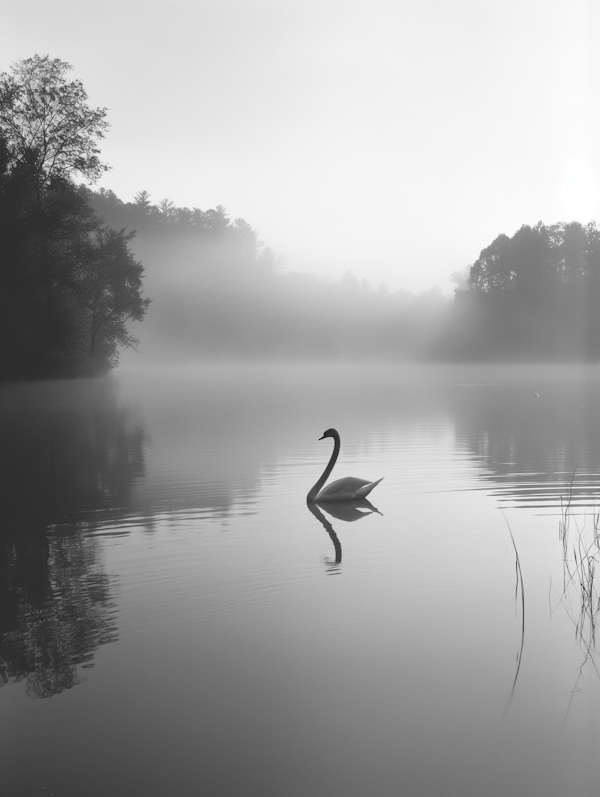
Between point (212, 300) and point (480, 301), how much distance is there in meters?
51.5

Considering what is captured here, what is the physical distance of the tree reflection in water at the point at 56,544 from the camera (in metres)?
5.38

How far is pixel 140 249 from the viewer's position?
130 metres

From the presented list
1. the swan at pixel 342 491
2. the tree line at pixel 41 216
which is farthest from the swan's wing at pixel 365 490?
the tree line at pixel 41 216

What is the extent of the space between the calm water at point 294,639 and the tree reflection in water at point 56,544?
29mm

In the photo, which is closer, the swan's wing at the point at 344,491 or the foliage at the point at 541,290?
the swan's wing at the point at 344,491

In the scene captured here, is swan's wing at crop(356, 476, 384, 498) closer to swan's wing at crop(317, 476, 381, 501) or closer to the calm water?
swan's wing at crop(317, 476, 381, 501)

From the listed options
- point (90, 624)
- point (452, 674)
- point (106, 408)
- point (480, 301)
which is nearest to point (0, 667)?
point (90, 624)

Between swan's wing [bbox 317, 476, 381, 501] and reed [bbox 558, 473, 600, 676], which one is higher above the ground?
swan's wing [bbox 317, 476, 381, 501]

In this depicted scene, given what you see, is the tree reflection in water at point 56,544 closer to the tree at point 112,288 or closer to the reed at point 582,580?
the reed at point 582,580

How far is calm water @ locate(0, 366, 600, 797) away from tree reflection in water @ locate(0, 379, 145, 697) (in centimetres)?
3

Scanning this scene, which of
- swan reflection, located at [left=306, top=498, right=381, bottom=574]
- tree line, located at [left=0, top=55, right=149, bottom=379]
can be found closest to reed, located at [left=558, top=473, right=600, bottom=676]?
swan reflection, located at [left=306, top=498, right=381, bottom=574]

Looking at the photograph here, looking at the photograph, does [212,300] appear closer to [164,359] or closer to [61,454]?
[164,359]

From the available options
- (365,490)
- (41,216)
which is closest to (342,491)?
(365,490)

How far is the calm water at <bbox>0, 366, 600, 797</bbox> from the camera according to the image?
13.1 feet
